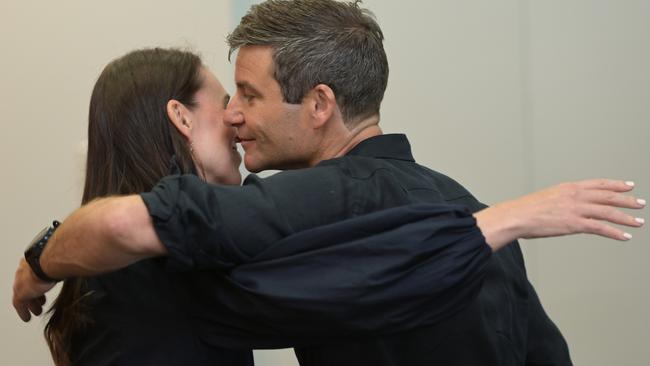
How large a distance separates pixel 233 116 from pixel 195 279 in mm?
496

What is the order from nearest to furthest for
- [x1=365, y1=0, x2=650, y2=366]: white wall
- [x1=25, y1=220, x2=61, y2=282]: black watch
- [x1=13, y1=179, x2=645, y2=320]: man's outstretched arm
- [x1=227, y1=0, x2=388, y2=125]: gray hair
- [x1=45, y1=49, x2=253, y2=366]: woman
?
[x1=13, y1=179, x2=645, y2=320]: man's outstretched arm, [x1=25, y1=220, x2=61, y2=282]: black watch, [x1=45, y1=49, x2=253, y2=366]: woman, [x1=227, y1=0, x2=388, y2=125]: gray hair, [x1=365, y1=0, x2=650, y2=366]: white wall

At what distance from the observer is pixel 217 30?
9.58 feet

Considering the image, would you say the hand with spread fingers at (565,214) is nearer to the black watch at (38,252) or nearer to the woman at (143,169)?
the woman at (143,169)

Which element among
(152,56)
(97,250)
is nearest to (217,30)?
(152,56)

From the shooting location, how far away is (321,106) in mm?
1898

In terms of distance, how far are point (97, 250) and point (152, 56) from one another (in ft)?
2.00

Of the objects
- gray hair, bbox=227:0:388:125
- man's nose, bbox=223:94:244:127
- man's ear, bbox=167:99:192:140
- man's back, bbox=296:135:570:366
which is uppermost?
gray hair, bbox=227:0:388:125

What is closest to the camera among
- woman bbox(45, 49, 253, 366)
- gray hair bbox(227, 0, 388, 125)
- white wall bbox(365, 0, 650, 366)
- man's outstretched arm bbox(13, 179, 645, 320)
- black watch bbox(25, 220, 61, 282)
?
man's outstretched arm bbox(13, 179, 645, 320)

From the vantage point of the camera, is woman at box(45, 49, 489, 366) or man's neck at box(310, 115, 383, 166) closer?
woman at box(45, 49, 489, 366)

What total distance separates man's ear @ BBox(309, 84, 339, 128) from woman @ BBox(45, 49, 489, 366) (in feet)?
0.66

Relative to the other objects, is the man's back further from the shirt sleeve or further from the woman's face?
the woman's face

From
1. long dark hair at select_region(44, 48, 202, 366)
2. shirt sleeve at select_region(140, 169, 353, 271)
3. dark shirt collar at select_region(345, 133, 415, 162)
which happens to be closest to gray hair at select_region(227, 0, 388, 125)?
dark shirt collar at select_region(345, 133, 415, 162)

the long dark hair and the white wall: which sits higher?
the long dark hair

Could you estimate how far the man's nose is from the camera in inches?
76.7
